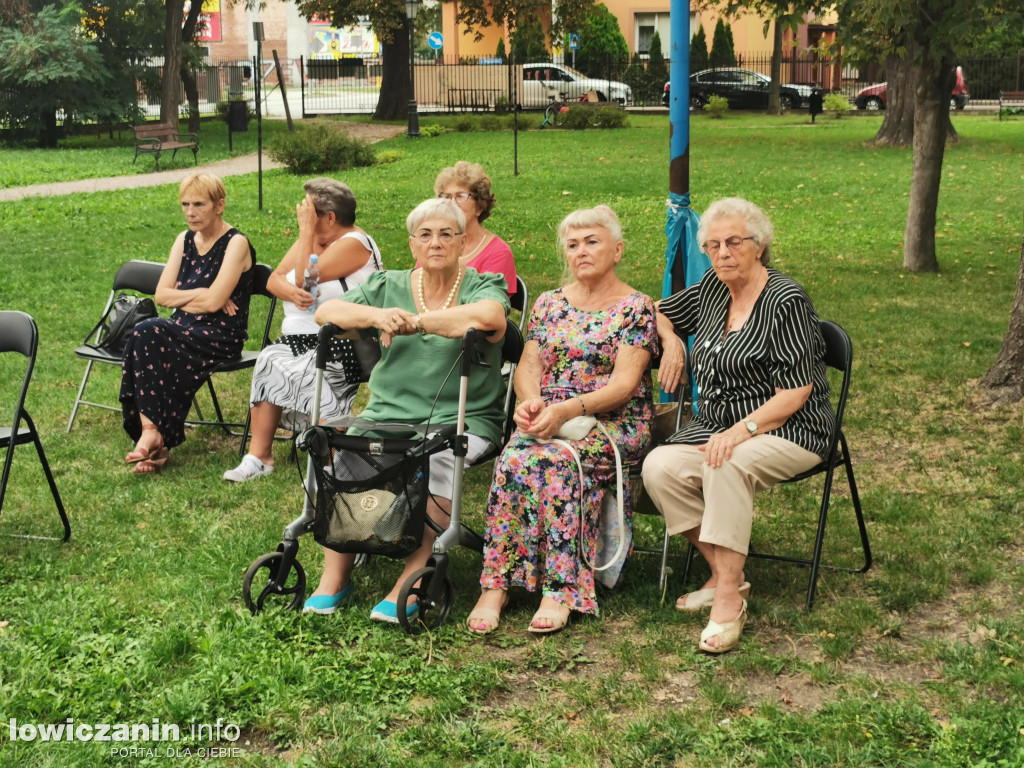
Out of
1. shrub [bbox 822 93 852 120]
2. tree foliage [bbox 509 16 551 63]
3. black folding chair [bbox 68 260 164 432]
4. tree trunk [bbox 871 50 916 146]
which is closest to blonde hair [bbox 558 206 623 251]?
black folding chair [bbox 68 260 164 432]

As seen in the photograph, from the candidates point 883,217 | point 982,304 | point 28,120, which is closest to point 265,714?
point 982,304

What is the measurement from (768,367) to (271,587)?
1.97 metres

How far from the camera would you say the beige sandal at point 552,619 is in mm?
4121

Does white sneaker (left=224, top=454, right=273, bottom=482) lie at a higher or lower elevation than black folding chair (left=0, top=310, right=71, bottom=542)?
lower

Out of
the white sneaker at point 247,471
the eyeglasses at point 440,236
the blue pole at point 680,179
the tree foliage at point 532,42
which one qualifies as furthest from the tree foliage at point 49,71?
the eyeglasses at point 440,236

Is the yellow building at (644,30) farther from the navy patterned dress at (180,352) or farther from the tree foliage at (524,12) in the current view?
the navy patterned dress at (180,352)

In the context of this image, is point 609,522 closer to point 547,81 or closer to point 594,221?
point 594,221

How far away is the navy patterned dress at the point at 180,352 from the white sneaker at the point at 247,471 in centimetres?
49

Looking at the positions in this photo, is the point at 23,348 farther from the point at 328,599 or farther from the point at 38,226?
the point at 38,226

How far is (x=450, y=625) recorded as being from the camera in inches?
166

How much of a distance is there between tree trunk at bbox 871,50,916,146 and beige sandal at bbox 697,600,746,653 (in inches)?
782

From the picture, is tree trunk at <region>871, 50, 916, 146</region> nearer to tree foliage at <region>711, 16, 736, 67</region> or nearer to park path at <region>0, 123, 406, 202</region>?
park path at <region>0, 123, 406, 202</region>

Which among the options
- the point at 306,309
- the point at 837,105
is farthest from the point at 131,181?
the point at 837,105

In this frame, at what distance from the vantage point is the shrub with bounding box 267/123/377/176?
20406 millimetres
